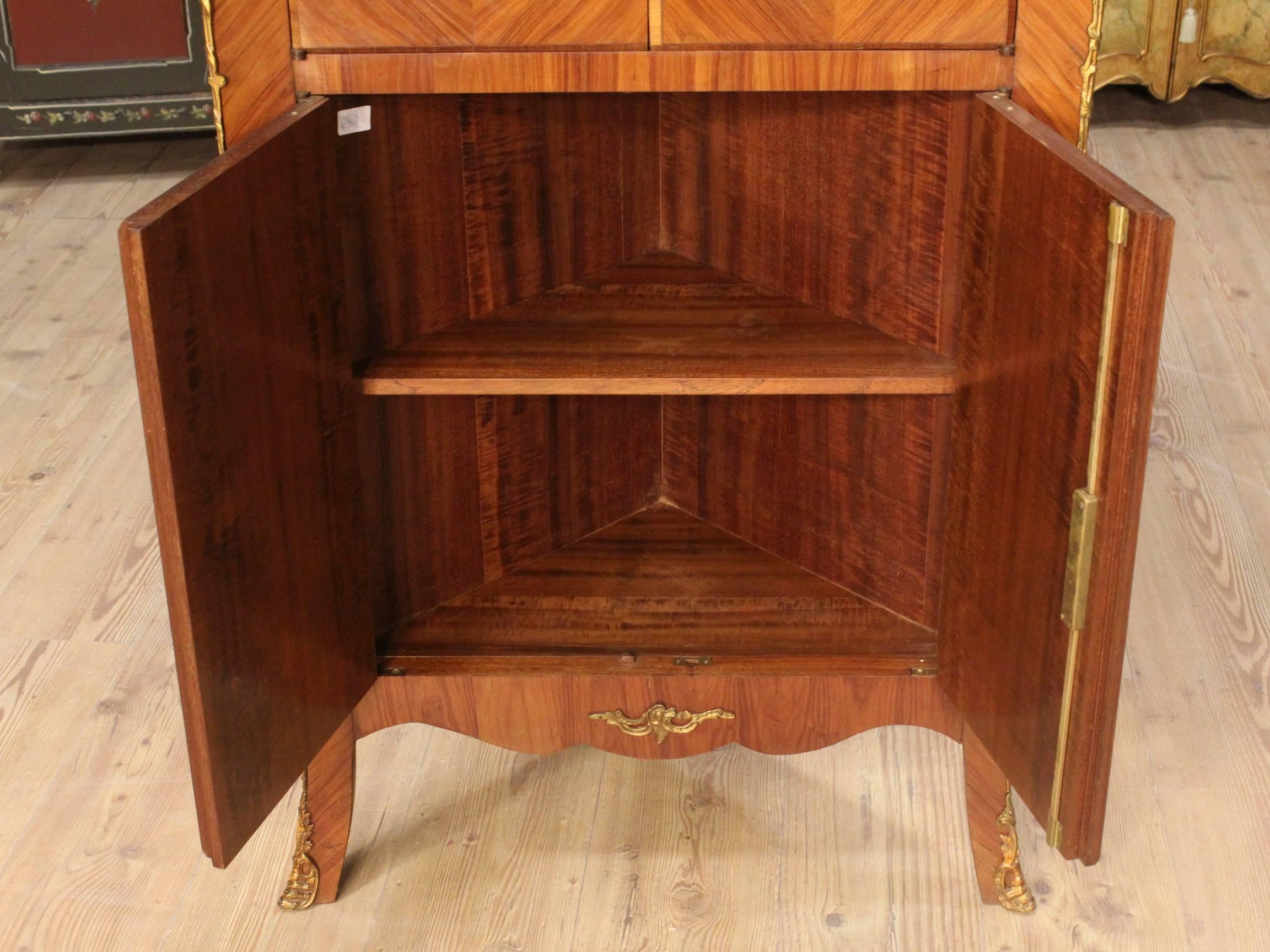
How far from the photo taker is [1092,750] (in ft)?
3.90

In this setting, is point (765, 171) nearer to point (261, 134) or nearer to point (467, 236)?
point (467, 236)

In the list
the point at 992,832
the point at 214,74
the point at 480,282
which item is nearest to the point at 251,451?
the point at 214,74

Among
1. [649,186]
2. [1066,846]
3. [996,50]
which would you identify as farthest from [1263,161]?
[1066,846]

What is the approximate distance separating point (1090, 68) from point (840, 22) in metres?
0.20

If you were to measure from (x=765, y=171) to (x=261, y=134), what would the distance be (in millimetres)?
600

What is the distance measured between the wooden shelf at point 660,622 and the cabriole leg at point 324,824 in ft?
0.34

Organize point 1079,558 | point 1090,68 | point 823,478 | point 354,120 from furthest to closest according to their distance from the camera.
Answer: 1. point 823,478
2. point 354,120
3. point 1090,68
4. point 1079,558

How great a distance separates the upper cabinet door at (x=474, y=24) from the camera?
1294mm

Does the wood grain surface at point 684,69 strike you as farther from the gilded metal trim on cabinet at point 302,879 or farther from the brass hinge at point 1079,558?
the gilded metal trim on cabinet at point 302,879

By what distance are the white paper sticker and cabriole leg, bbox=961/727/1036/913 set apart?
808mm

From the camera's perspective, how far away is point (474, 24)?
1300mm

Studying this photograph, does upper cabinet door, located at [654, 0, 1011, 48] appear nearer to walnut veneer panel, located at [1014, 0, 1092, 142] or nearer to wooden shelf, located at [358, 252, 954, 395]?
walnut veneer panel, located at [1014, 0, 1092, 142]

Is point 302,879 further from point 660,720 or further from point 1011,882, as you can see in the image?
point 1011,882

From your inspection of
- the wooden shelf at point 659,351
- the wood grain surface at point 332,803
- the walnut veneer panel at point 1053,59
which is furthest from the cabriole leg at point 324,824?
the walnut veneer panel at point 1053,59
